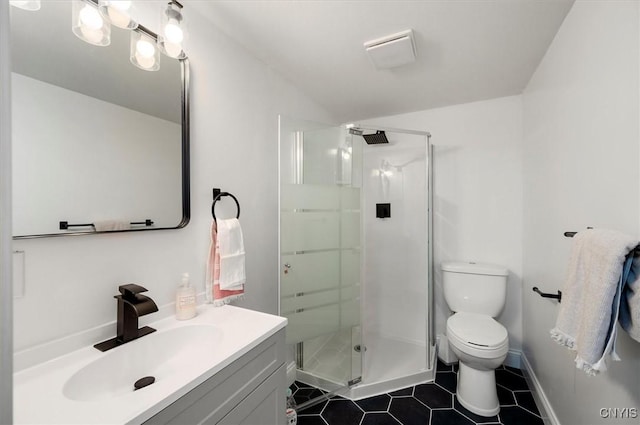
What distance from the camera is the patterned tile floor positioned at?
160 cm

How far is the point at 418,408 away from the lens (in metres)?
1.71

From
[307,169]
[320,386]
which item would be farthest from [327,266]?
[320,386]

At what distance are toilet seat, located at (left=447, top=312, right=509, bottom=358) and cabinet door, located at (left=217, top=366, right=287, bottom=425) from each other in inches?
47.8

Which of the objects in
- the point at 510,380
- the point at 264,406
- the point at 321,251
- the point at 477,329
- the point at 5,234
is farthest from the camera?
the point at 510,380

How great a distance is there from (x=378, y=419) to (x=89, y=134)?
207 centimetres

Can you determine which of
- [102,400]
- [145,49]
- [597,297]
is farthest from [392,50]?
[102,400]

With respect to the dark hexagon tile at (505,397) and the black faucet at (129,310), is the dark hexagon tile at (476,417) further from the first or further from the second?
the black faucet at (129,310)

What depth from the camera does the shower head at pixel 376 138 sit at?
7.51 ft

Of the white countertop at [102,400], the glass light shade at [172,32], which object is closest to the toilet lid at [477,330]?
the white countertop at [102,400]

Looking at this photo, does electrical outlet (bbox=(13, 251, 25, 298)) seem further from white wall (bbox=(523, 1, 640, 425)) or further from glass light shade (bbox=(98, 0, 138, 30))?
white wall (bbox=(523, 1, 640, 425))

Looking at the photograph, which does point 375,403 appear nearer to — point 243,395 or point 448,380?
point 448,380

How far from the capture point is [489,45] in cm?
156

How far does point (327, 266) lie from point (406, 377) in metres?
1.02

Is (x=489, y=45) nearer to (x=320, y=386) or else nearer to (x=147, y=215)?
(x=147, y=215)
